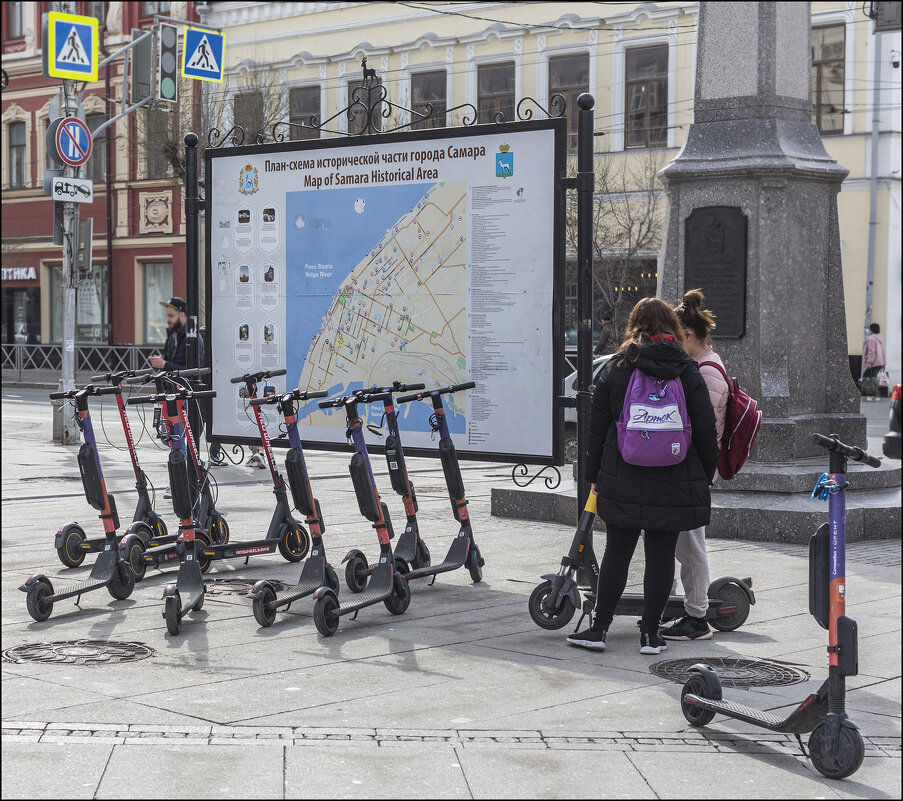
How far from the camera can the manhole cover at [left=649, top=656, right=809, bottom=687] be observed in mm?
6062

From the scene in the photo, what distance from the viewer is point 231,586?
8406 mm

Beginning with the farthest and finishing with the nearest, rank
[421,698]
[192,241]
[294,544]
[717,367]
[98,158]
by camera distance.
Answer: [98,158] → [192,241] → [294,544] → [717,367] → [421,698]

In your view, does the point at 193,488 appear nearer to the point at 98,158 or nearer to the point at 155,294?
the point at 155,294

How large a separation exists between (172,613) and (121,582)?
1.07 meters

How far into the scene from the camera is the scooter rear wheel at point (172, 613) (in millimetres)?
6914

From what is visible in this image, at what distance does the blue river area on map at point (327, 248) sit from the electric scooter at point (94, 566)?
66.3 inches

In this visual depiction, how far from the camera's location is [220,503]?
1230cm

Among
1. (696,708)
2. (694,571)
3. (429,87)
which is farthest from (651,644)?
(429,87)

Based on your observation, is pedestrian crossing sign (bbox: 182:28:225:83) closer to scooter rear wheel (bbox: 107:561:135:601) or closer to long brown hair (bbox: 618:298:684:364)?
scooter rear wheel (bbox: 107:561:135:601)

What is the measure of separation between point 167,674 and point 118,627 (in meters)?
1.14

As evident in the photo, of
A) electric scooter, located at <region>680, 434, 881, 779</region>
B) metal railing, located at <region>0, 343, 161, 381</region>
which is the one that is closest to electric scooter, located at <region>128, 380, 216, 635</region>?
electric scooter, located at <region>680, 434, 881, 779</region>

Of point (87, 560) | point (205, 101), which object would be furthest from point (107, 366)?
point (87, 560)

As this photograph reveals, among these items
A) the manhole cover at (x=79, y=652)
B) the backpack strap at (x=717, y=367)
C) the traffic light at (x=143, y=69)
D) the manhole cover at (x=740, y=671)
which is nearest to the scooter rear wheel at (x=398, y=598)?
the manhole cover at (x=79, y=652)

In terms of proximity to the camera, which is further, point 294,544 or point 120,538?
point 294,544
